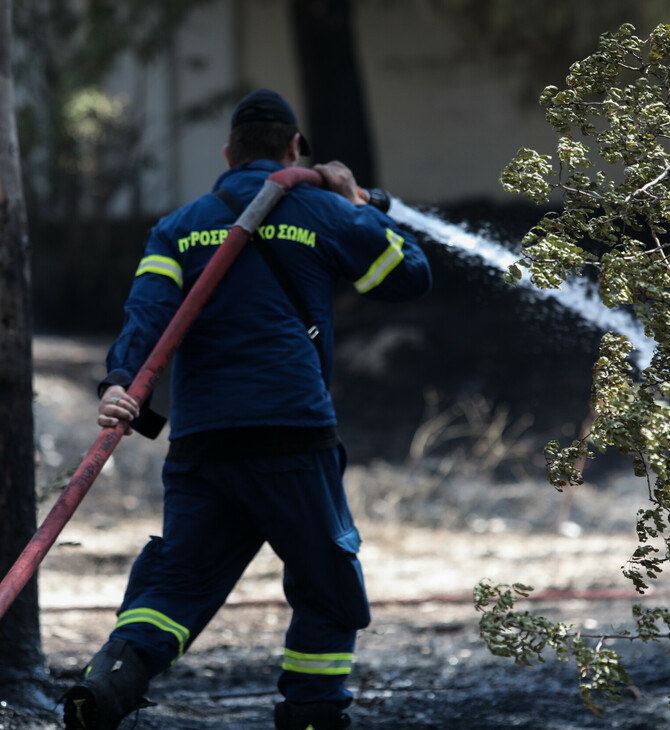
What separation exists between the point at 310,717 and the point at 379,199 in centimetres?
144

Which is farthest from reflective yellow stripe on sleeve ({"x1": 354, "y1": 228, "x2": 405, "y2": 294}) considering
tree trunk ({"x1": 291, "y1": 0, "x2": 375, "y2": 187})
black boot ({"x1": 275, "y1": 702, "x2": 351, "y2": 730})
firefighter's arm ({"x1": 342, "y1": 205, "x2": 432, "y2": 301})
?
tree trunk ({"x1": 291, "y1": 0, "x2": 375, "y2": 187})

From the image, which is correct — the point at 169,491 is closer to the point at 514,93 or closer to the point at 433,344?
the point at 433,344

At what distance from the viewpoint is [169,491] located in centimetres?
300

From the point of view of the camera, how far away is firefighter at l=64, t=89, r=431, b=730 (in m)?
2.88

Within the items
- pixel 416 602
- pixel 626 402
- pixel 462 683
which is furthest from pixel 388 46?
pixel 626 402

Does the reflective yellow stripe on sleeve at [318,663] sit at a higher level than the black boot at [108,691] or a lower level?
lower

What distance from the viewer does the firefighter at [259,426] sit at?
2885 millimetres

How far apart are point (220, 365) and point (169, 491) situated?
0.36 m

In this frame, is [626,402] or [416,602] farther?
[416,602]

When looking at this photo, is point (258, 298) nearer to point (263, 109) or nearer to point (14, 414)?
point (263, 109)

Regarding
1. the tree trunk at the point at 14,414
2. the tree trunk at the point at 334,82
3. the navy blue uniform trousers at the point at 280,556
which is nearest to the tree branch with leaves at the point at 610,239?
the navy blue uniform trousers at the point at 280,556

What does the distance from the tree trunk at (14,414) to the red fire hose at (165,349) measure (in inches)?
23.7

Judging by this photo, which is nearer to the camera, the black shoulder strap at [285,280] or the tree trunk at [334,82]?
the black shoulder strap at [285,280]

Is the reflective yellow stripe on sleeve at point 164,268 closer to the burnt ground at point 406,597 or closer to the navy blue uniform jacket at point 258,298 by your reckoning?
the navy blue uniform jacket at point 258,298
